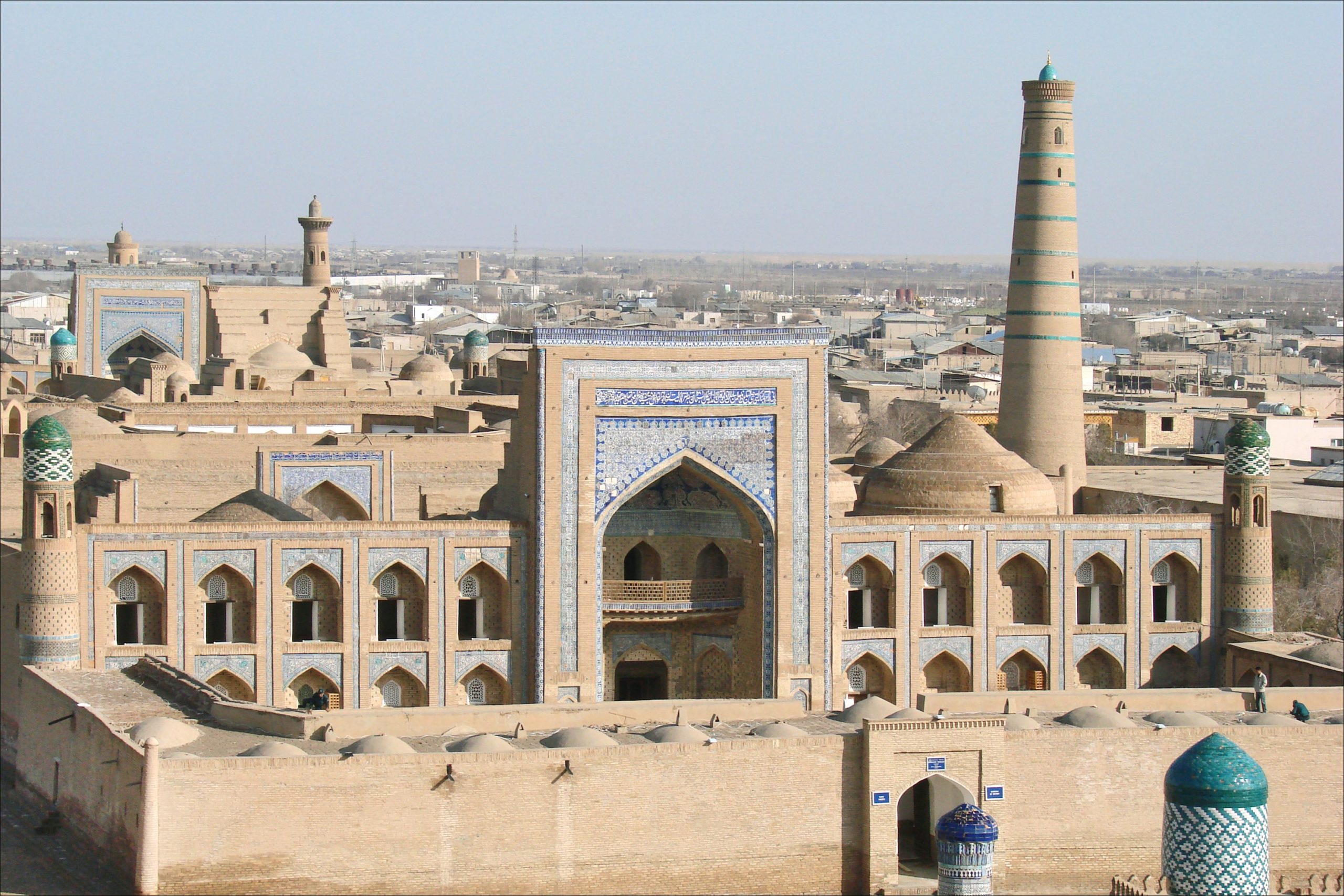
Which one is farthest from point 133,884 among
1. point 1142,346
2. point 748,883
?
point 1142,346

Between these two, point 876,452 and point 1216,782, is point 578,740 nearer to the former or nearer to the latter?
point 1216,782

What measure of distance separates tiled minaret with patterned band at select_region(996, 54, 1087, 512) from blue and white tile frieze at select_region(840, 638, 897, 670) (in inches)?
289

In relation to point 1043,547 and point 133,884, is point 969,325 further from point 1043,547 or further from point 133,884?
point 133,884

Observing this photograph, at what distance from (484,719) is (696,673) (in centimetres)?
625

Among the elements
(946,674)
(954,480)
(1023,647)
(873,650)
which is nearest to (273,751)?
(873,650)

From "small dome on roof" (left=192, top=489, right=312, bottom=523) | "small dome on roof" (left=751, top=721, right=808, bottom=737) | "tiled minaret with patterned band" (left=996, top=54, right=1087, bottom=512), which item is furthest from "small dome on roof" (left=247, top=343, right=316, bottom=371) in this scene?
"small dome on roof" (left=751, top=721, right=808, bottom=737)

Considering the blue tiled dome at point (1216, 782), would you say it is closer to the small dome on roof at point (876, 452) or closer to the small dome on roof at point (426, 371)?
the small dome on roof at point (876, 452)

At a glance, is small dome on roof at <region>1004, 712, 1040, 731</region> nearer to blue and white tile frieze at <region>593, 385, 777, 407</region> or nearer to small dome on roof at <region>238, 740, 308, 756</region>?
blue and white tile frieze at <region>593, 385, 777, 407</region>

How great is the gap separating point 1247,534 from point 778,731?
31.9ft

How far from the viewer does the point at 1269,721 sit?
2477 cm

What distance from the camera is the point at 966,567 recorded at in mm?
30125

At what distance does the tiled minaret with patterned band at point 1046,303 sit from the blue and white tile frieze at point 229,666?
13653mm

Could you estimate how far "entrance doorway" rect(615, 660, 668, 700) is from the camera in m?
29.7

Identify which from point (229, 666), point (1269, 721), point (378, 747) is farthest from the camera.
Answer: point (229, 666)
